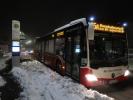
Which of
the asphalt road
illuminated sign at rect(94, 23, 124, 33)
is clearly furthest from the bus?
the asphalt road

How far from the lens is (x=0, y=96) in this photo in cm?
859

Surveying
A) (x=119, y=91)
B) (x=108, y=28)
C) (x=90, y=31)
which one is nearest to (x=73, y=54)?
(x=108, y=28)

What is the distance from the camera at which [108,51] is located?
9.59m

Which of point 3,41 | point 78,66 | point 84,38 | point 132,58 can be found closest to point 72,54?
point 78,66

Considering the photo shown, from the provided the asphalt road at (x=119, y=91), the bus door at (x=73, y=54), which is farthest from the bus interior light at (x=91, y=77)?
the bus door at (x=73, y=54)

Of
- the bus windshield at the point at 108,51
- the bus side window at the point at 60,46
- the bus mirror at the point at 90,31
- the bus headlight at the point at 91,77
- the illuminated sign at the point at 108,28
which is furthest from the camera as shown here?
the bus side window at the point at 60,46

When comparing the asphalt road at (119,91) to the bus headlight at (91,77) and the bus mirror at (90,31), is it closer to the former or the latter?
the bus headlight at (91,77)

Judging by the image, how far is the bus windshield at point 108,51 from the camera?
9328 millimetres

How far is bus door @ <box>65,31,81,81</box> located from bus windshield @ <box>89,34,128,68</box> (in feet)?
3.36

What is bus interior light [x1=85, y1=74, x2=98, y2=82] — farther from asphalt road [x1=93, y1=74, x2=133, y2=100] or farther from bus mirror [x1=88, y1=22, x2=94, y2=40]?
bus mirror [x1=88, y1=22, x2=94, y2=40]

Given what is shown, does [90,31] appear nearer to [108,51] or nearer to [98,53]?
[98,53]

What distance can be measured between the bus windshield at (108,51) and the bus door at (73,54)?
3.36ft

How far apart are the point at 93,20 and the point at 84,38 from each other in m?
0.91

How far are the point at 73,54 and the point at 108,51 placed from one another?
2.12 m
